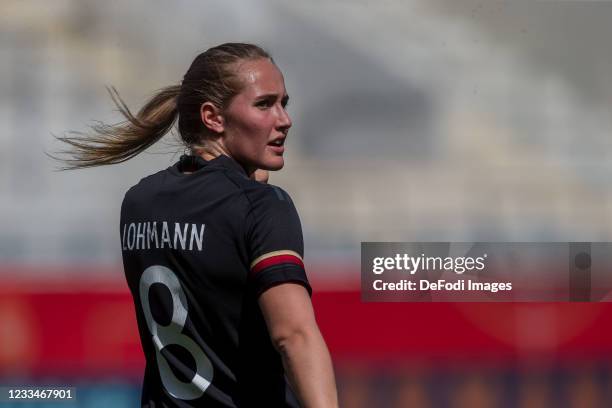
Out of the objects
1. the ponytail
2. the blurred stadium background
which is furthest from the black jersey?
the blurred stadium background

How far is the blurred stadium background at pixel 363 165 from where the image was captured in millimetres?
3143

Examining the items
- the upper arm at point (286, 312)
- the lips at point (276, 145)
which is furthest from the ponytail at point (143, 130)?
the upper arm at point (286, 312)

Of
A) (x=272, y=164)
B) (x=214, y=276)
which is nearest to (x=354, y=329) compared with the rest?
(x=272, y=164)

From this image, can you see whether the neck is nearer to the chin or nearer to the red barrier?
the chin

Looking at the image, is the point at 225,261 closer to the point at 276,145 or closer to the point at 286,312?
the point at 286,312

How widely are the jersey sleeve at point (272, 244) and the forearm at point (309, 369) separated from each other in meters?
0.10

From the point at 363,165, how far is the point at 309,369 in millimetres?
1656

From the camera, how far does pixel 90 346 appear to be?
3.15m

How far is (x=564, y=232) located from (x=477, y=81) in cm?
55

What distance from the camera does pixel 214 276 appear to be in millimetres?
1642

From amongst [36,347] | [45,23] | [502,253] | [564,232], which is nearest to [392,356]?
[502,253]

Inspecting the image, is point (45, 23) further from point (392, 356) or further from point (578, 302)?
point (578, 302)

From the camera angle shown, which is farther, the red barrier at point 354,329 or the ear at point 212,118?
the red barrier at point 354,329

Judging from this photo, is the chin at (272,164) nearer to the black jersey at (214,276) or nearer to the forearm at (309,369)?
the black jersey at (214,276)
